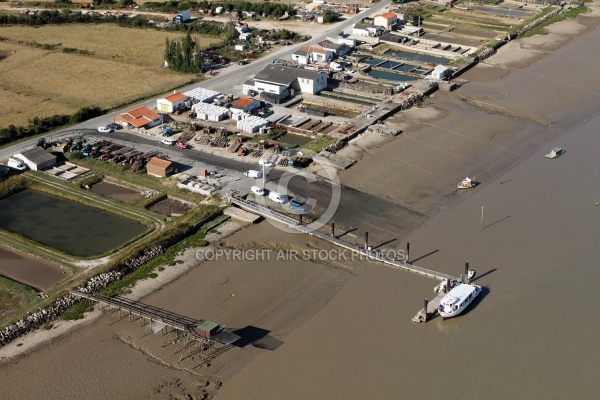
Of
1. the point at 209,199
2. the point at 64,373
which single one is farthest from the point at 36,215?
the point at 64,373

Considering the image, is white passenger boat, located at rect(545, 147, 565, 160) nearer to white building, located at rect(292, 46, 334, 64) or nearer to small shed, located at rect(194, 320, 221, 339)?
white building, located at rect(292, 46, 334, 64)

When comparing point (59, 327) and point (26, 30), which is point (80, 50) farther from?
point (59, 327)

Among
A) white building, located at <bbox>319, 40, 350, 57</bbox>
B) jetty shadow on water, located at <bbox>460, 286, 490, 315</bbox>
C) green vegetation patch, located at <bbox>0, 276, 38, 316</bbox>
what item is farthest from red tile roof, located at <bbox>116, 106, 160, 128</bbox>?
jetty shadow on water, located at <bbox>460, 286, 490, 315</bbox>

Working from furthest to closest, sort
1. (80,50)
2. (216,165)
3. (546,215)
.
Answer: (80,50)
(216,165)
(546,215)

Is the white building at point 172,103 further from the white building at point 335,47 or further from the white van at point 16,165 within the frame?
the white building at point 335,47

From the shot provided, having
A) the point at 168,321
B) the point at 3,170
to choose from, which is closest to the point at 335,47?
the point at 3,170

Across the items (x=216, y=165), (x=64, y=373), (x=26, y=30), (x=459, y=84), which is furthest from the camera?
(x=26, y=30)

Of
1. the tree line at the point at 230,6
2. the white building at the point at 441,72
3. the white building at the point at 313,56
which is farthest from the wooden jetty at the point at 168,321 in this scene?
the tree line at the point at 230,6
